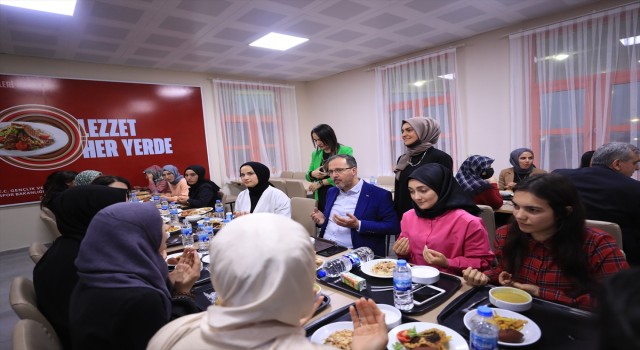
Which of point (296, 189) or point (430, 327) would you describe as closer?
point (430, 327)

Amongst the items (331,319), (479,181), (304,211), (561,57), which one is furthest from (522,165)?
(331,319)

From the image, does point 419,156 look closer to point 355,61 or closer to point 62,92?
point 355,61

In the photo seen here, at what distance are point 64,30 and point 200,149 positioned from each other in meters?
3.03

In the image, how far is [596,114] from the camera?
409 cm

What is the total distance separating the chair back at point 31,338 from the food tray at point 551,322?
1344 mm

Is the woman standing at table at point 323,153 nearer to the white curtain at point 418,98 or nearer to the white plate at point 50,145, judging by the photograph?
the white curtain at point 418,98

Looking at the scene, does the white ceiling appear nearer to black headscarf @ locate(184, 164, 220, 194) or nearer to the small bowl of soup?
black headscarf @ locate(184, 164, 220, 194)

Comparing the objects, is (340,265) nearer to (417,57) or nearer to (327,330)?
(327,330)

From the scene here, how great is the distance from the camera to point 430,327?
43.8 inches

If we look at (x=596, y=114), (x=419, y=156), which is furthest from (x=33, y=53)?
(x=596, y=114)

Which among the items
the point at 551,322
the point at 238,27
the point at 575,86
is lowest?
the point at 551,322

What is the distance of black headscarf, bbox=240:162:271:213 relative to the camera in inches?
129

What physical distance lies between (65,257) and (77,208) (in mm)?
241

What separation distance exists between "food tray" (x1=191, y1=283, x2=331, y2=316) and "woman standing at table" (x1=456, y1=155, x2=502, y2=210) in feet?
6.67
